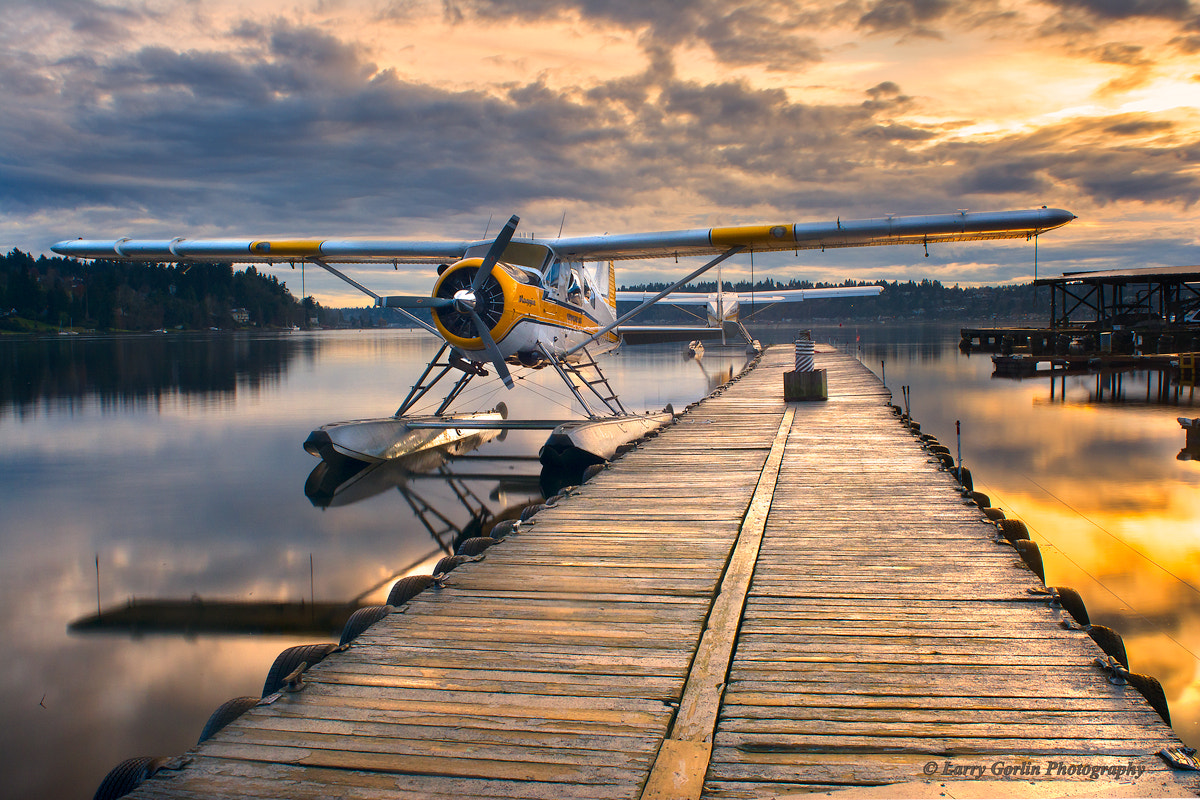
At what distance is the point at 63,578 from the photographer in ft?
23.1

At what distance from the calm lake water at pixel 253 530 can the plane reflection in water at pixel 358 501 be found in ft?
0.18

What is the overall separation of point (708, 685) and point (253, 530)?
7.28m

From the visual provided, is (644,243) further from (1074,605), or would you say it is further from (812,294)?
(812,294)

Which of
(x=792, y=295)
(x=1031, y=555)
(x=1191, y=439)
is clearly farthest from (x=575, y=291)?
(x=792, y=295)

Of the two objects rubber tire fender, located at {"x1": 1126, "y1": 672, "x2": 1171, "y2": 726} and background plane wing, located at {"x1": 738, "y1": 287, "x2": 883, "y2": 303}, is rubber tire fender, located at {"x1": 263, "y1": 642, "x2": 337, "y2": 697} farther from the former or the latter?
Result: background plane wing, located at {"x1": 738, "y1": 287, "x2": 883, "y2": 303}

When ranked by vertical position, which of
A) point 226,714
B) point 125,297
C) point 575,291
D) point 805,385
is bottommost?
point 226,714

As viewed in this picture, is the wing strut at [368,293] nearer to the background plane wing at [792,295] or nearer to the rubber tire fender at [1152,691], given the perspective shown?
the rubber tire fender at [1152,691]

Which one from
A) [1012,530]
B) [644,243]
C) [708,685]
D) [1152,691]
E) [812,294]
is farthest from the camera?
[812,294]

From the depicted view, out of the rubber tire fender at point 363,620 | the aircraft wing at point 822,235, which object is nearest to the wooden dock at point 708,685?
the rubber tire fender at point 363,620

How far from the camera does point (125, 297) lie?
10069 cm

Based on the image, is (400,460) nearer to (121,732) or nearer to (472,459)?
(472,459)

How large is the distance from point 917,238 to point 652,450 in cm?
604

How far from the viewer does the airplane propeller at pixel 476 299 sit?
10.5 m

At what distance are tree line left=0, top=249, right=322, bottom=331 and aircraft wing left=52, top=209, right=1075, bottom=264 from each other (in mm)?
89586
